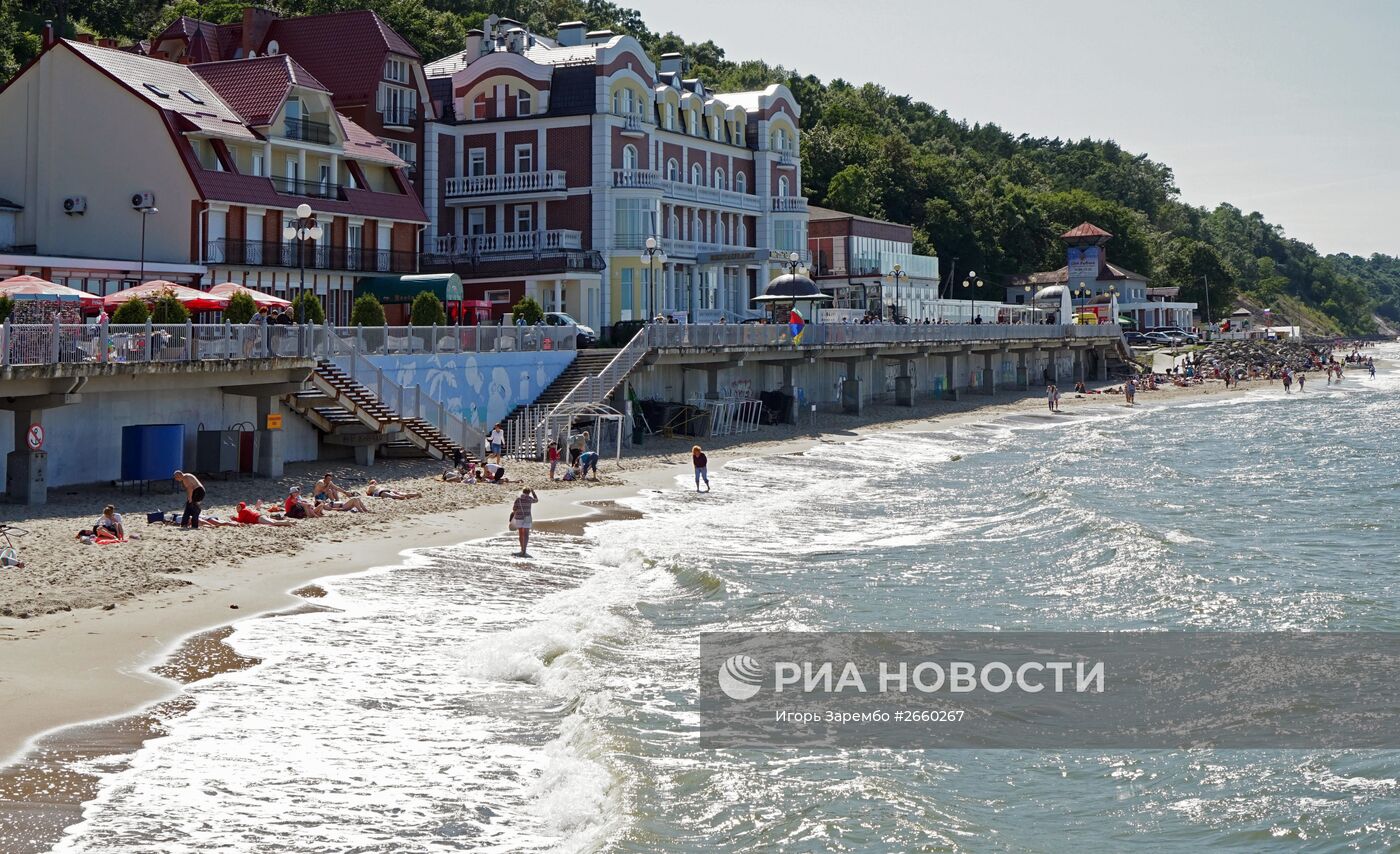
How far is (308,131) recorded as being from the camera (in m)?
51.0

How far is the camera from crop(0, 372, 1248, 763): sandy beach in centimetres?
1587

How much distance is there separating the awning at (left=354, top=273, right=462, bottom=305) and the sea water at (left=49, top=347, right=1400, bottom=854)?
55.1 feet

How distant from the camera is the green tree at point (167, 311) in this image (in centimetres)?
3150

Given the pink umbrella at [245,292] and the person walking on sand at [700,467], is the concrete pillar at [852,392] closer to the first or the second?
the person walking on sand at [700,467]

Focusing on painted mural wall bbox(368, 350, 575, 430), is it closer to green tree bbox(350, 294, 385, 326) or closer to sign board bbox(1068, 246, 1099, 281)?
green tree bbox(350, 294, 385, 326)

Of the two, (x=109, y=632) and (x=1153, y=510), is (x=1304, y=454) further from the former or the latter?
(x=109, y=632)

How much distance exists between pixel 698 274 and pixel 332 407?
34.0 m

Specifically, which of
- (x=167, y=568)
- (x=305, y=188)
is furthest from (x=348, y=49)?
(x=167, y=568)

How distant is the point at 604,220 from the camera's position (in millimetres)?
60000

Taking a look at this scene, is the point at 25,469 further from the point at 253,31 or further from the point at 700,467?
the point at 253,31

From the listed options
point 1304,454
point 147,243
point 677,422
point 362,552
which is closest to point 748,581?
point 362,552

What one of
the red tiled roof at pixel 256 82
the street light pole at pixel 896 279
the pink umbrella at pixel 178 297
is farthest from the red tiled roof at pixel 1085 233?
the pink umbrella at pixel 178 297

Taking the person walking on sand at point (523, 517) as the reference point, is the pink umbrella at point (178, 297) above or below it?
above

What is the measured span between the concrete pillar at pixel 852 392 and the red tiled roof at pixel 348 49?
74.2ft
